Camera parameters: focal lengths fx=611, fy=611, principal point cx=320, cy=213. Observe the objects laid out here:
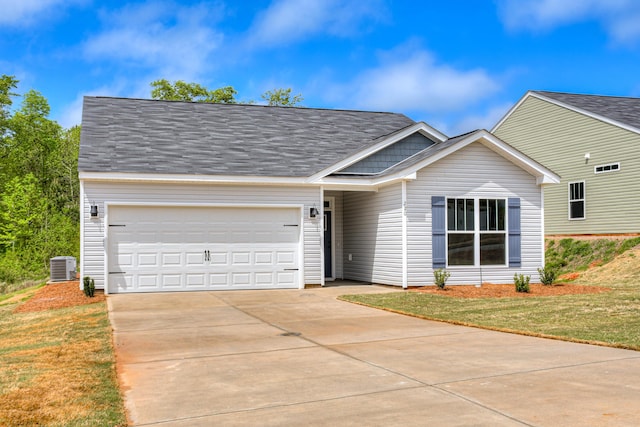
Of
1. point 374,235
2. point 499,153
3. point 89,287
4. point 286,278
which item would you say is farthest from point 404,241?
point 89,287

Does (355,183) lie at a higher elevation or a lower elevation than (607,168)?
lower

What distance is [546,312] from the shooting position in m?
11.1

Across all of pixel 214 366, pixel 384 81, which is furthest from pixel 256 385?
pixel 384 81

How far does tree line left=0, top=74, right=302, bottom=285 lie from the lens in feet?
86.7

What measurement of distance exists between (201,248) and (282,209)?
241 cm

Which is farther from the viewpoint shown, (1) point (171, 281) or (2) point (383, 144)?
(2) point (383, 144)

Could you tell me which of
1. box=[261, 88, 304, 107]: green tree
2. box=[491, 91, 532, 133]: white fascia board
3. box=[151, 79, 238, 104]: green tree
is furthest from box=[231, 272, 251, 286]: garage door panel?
box=[261, 88, 304, 107]: green tree

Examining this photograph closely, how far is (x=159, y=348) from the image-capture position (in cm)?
827

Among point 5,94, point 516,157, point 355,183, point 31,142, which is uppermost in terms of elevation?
point 5,94

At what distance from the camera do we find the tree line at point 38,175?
2642 cm

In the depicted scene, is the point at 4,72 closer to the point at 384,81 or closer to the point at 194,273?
the point at 384,81

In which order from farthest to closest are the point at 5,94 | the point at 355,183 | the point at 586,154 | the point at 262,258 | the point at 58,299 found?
1. the point at 5,94
2. the point at 586,154
3. the point at 355,183
4. the point at 262,258
5. the point at 58,299

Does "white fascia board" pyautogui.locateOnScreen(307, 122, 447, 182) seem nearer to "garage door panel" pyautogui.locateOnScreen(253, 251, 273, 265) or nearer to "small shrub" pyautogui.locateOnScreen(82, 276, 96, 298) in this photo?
"garage door panel" pyautogui.locateOnScreen(253, 251, 273, 265)

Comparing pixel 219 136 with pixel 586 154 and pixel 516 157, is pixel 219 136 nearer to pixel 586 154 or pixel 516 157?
pixel 516 157
